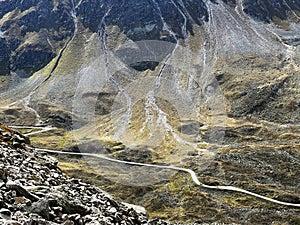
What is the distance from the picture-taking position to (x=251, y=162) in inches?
5704

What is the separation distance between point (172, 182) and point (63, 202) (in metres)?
112

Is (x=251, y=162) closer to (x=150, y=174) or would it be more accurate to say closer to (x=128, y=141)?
(x=150, y=174)

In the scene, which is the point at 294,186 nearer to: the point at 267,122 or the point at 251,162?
the point at 251,162

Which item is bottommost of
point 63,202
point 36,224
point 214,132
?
point 214,132

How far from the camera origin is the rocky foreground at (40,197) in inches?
669

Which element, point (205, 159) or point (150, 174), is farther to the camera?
point (205, 159)

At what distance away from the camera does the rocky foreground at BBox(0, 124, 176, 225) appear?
55.8 feet

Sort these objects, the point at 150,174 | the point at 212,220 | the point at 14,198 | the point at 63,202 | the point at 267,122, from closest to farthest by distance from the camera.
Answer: the point at 14,198 → the point at 63,202 → the point at 212,220 → the point at 150,174 → the point at 267,122

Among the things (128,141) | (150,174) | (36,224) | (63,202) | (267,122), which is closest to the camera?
(36,224)

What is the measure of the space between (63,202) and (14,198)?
13.2 feet

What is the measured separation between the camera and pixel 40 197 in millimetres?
20359

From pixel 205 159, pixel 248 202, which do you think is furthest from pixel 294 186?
pixel 205 159

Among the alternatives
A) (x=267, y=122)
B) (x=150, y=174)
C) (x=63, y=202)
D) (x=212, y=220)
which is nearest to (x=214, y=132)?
(x=267, y=122)

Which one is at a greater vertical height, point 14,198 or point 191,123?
point 14,198
